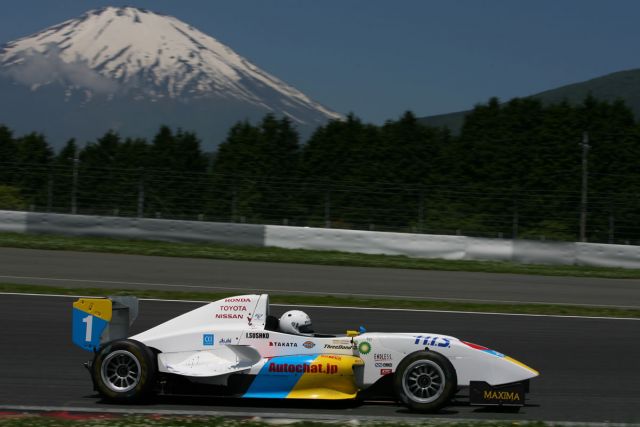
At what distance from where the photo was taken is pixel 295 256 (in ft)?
68.8

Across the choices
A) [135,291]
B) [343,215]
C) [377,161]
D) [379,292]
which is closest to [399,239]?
[343,215]

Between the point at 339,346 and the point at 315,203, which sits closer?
the point at 339,346

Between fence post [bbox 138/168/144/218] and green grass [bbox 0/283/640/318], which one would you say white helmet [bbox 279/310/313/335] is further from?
fence post [bbox 138/168/144/218]

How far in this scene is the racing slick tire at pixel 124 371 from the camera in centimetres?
773

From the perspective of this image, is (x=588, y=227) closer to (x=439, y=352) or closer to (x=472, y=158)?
(x=472, y=158)

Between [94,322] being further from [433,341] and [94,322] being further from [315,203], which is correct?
[315,203]

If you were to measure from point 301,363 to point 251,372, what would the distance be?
42 centimetres

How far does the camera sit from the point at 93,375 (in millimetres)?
7816

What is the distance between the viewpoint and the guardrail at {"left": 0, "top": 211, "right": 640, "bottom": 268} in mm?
22094

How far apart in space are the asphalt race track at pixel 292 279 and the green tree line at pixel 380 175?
3.42 metres

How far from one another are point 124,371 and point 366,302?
709 centimetres

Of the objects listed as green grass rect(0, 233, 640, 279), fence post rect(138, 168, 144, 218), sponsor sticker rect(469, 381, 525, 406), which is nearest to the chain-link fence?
fence post rect(138, 168, 144, 218)

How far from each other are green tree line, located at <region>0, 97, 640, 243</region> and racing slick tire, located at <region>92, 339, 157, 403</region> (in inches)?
598

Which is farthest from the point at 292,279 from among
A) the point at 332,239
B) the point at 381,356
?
the point at 381,356
